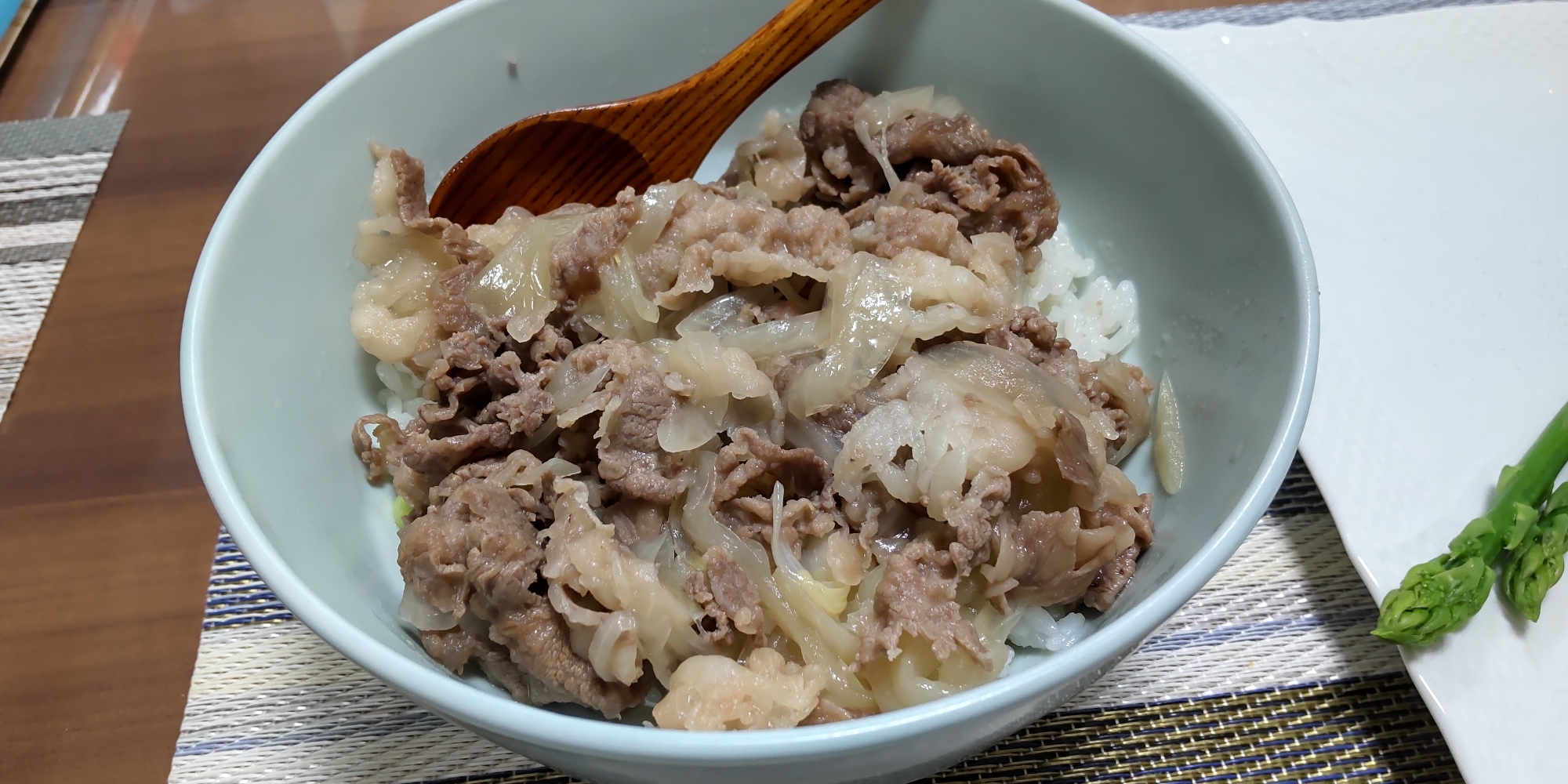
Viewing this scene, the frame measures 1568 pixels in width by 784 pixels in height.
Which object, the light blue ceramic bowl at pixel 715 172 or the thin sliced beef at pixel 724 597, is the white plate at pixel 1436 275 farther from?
the thin sliced beef at pixel 724 597

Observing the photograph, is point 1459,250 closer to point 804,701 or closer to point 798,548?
point 798,548

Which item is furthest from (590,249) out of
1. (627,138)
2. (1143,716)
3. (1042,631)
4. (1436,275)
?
(1436,275)

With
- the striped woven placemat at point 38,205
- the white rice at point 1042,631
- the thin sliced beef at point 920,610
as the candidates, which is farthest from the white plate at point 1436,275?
the striped woven placemat at point 38,205

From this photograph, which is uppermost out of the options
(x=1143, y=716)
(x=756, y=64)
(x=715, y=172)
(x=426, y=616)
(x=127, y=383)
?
(x=756, y=64)

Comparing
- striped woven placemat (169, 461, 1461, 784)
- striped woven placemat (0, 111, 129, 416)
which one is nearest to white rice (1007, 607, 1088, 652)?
striped woven placemat (169, 461, 1461, 784)

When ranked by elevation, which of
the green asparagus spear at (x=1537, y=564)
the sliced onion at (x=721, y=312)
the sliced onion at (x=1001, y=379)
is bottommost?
the green asparagus spear at (x=1537, y=564)

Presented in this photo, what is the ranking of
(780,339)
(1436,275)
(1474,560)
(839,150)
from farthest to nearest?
(1436,275) < (839,150) < (1474,560) < (780,339)

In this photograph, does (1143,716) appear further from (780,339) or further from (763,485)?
(780,339)

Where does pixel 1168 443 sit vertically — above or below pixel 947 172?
below
